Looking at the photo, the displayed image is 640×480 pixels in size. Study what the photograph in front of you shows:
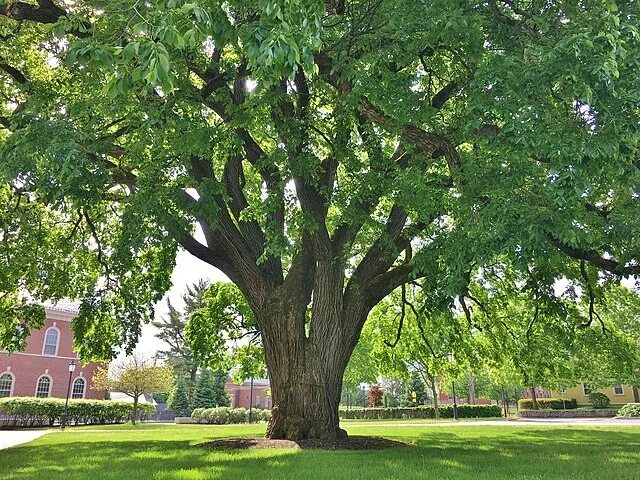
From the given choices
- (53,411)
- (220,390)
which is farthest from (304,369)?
(220,390)

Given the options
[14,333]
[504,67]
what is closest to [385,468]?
[504,67]

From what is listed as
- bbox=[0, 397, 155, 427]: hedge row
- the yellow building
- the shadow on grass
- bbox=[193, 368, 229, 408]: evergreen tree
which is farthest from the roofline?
the yellow building

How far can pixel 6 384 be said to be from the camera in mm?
34156

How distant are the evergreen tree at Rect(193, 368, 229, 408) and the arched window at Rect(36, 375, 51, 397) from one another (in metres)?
11.1

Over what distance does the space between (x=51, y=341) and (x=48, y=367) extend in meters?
1.90

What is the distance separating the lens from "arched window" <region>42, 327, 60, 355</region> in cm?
3647

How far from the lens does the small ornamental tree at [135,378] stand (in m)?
31.0

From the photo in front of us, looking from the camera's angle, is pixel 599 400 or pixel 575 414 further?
pixel 599 400

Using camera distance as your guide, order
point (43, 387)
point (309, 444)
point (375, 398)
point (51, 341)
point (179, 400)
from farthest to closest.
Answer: point (375, 398) < point (179, 400) < point (51, 341) < point (43, 387) < point (309, 444)

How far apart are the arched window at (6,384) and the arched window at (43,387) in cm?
175

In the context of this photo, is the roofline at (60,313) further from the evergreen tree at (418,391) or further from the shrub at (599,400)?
the shrub at (599,400)

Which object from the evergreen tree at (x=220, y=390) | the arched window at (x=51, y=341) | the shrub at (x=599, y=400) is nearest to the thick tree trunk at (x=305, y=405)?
the arched window at (x=51, y=341)

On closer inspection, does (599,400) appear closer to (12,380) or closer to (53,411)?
(53,411)

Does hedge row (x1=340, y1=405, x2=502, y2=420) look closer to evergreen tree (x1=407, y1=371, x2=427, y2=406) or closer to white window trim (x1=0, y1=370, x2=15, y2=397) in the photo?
evergreen tree (x1=407, y1=371, x2=427, y2=406)
